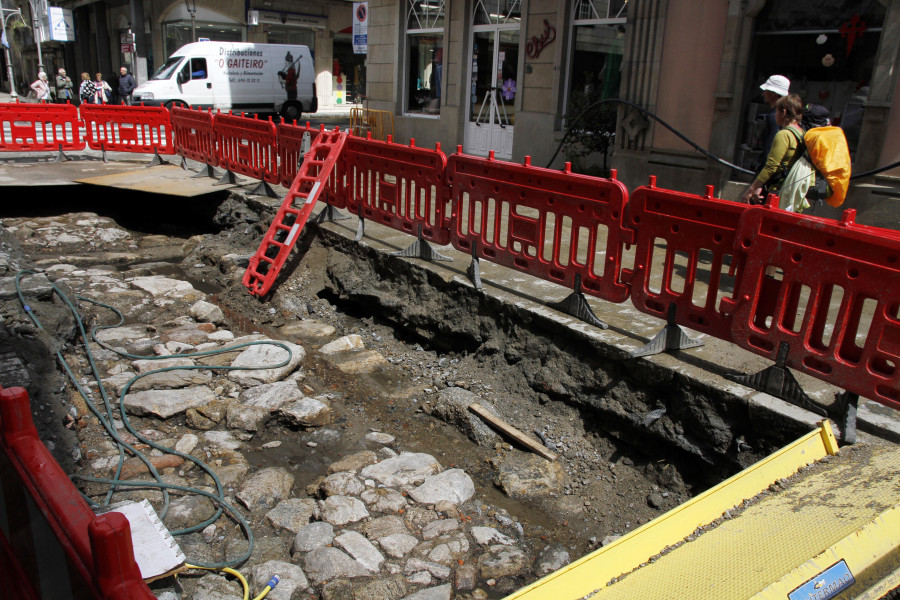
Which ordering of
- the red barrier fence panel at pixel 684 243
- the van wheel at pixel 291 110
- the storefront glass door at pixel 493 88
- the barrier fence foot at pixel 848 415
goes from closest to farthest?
the barrier fence foot at pixel 848 415
the red barrier fence panel at pixel 684 243
the storefront glass door at pixel 493 88
the van wheel at pixel 291 110

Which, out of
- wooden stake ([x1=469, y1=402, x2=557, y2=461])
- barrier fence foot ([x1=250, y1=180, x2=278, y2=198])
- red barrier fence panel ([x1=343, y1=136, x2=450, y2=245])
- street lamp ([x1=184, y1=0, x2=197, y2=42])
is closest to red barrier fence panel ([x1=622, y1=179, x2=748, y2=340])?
wooden stake ([x1=469, y1=402, x2=557, y2=461])

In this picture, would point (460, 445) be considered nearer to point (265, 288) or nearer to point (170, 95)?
point (265, 288)

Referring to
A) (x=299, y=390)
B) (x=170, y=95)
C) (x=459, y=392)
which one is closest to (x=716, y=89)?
(x=459, y=392)

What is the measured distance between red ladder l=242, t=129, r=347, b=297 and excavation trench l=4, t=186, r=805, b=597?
11.8 inches

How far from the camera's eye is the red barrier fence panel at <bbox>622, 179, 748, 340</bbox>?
4.21 meters

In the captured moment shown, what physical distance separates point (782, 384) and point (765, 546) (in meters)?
1.46

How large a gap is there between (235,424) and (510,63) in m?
11.1

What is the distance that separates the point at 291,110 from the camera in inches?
967

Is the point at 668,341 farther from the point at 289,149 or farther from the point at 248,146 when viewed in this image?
the point at 248,146

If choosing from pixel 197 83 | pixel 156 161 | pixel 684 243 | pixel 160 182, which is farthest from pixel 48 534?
pixel 197 83

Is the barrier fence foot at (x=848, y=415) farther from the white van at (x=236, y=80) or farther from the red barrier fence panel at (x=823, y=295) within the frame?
the white van at (x=236, y=80)

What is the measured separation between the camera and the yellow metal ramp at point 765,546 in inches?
98.3

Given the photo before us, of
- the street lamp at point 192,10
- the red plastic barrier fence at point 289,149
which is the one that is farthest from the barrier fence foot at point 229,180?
the street lamp at point 192,10

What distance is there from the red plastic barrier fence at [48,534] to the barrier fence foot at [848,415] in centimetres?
348
